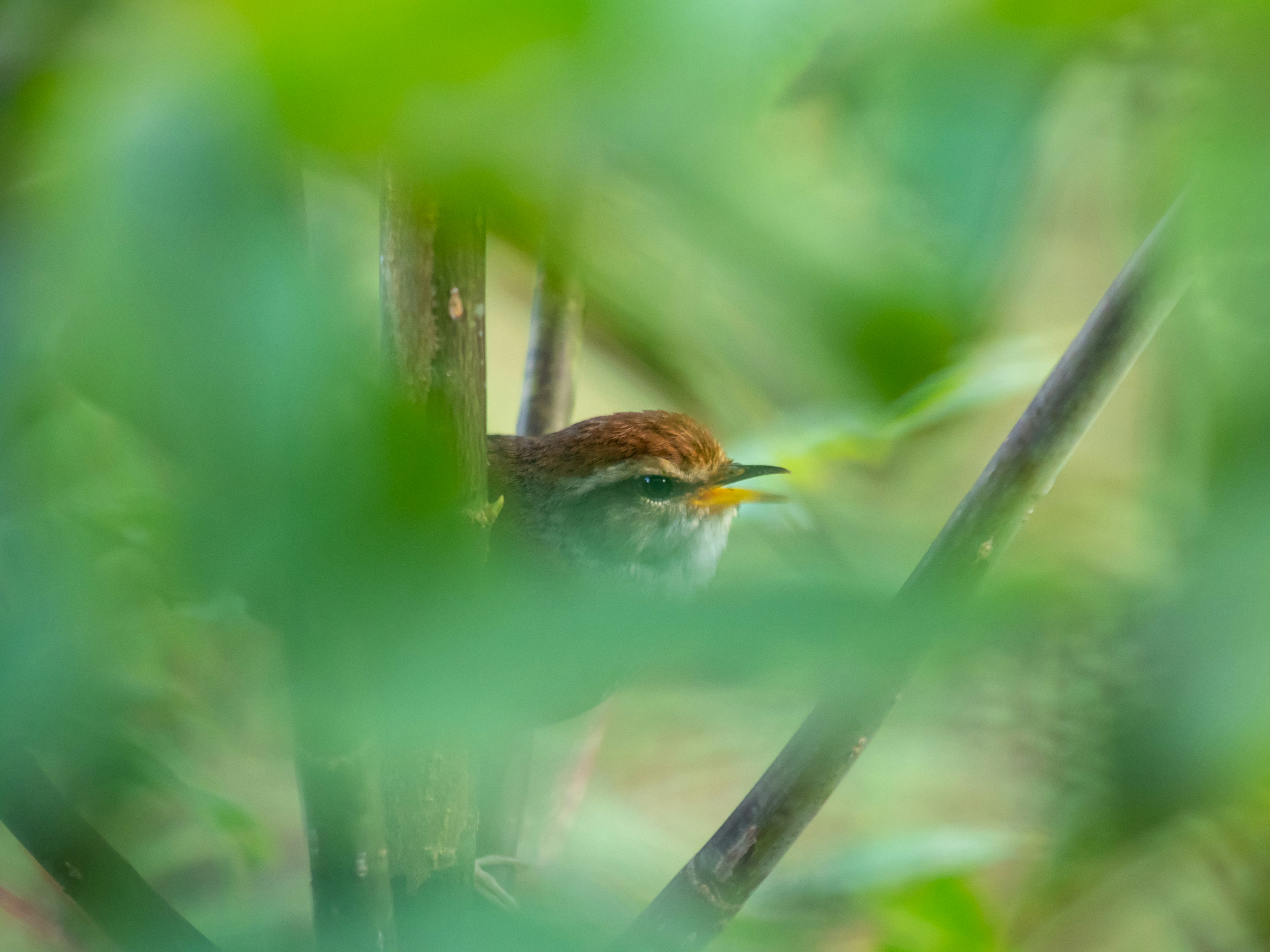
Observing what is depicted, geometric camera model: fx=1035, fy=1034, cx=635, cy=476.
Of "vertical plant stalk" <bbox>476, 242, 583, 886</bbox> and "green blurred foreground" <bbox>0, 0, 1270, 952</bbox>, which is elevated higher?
Result: "vertical plant stalk" <bbox>476, 242, 583, 886</bbox>

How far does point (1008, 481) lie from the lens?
26.7 inches

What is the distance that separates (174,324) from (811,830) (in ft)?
7.71

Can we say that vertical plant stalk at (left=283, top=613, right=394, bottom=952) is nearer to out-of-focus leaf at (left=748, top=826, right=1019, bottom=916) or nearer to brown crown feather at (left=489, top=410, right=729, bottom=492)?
out-of-focus leaf at (left=748, top=826, right=1019, bottom=916)

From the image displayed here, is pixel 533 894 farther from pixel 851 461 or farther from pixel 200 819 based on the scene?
pixel 851 461

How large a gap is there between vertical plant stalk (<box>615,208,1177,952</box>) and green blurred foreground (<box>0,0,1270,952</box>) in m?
0.02

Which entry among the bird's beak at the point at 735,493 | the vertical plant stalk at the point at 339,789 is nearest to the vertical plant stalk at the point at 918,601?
the vertical plant stalk at the point at 339,789

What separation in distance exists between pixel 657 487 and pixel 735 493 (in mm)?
311

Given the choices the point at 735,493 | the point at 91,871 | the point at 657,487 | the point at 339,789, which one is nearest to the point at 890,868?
the point at 339,789

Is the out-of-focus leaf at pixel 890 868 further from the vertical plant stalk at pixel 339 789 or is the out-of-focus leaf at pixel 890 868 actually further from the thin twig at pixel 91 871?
the thin twig at pixel 91 871

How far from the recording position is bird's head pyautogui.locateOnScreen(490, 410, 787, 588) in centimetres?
174

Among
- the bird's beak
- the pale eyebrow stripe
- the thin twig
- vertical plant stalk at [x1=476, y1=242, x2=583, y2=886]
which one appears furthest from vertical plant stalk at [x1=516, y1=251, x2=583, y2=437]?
the thin twig

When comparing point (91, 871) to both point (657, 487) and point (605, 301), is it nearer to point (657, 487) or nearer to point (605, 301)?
point (605, 301)

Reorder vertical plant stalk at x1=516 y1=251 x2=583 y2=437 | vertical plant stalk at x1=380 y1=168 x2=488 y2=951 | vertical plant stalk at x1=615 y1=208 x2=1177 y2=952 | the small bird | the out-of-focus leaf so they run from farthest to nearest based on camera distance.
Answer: the small bird → vertical plant stalk at x1=516 y1=251 x2=583 y2=437 → the out-of-focus leaf → vertical plant stalk at x1=380 y1=168 x2=488 y2=951 → vertical plant stalk at x1=615 y1=208 x2=1177 y2=952

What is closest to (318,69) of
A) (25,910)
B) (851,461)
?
(25,910)
